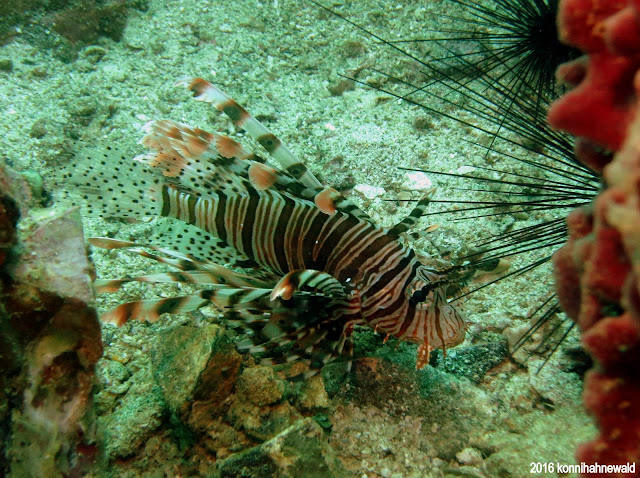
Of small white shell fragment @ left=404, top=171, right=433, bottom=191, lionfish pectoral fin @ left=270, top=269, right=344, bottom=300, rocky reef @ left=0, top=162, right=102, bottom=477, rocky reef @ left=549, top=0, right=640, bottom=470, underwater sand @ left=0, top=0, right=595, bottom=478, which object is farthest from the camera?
small white shell fragment @ left=404, top=171, right=433, bottom=191

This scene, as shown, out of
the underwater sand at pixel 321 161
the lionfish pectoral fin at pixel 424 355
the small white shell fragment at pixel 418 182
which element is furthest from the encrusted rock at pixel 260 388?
the small white shell fragment at pixel 418 182

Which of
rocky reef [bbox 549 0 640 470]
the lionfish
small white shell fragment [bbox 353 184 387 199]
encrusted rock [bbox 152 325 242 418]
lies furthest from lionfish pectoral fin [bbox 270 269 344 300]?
small white shell fragment [bbox 353 184 387 199]

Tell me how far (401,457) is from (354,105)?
144 inches

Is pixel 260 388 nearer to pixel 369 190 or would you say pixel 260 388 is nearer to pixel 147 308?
pixel 147 308

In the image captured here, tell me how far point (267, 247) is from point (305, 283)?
0.59m

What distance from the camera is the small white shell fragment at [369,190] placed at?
3.93 meters

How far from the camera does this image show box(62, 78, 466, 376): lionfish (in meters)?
2.29

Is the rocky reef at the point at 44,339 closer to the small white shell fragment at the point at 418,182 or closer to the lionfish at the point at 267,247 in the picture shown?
the lionfish at the point at 267,247

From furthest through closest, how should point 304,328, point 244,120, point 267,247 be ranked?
1. point 267,247
2. point 304,328
3. point 244,120

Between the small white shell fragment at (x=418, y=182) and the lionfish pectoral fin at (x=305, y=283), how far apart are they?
1744mm

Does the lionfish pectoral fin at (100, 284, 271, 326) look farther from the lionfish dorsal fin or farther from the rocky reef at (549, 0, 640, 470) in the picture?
the rocky reef at (549, 0, 640, 470)

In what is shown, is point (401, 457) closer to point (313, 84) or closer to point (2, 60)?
point (313, 84)

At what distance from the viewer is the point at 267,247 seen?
9.14ft

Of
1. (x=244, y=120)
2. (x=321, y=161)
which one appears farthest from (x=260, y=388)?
(x=321, y=161)
